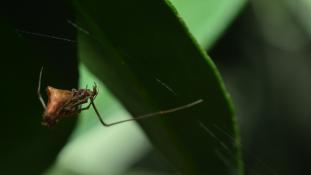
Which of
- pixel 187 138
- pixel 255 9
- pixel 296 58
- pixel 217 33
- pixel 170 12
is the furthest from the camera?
pixel 296 58

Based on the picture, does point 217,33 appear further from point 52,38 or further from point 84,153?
point 84,153

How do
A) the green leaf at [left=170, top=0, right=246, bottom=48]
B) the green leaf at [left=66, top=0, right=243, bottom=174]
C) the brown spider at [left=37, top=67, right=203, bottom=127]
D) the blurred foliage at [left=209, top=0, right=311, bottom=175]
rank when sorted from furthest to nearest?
the blurred foliage at [left=209, top=0, right=311, bottom=175], the green leaf at [left=170, top=0, right=246, bottom=48], the brown spider at [left=37, top=67, right=203, bottom=127], the green leaf at [left=66, top=0, right=243, bottom=174]

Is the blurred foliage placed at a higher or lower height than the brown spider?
lower

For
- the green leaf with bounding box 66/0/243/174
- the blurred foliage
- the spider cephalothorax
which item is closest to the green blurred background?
the blurred foliage

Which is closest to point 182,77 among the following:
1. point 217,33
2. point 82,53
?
point 82,53

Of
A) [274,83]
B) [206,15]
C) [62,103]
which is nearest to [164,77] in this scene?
[62,103]

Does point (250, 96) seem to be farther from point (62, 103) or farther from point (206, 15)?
point (62, 103)

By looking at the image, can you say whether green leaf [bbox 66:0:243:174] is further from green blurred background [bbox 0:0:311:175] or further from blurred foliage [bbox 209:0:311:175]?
blurred foliage [bbox 209:0:311:175]

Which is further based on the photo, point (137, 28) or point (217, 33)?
point (217, 33)

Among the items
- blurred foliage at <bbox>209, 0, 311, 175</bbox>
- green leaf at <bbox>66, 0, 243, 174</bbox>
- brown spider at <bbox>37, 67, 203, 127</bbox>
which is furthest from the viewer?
blurred foliage at <bbox>209, 0, 311, 175</bbox>
